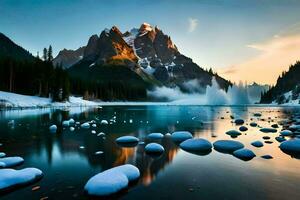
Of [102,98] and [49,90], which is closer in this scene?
[49,90]

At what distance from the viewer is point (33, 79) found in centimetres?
9494

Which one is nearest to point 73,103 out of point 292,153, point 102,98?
point 102,98

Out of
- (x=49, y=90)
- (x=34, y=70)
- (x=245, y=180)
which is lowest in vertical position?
(x=245, y=180)

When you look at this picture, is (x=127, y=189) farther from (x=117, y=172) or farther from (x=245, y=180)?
(x=245, y=180)

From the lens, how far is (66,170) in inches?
616

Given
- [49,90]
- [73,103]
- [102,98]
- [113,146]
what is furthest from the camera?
[102,98]

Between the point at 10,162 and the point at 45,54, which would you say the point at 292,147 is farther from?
the point at 45,54

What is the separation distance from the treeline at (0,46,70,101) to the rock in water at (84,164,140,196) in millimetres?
89230

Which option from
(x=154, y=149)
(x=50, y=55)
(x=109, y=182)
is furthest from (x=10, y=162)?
(x=50, y=55)

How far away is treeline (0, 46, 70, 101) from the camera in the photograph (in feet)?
308

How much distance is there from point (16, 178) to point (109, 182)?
470 cm

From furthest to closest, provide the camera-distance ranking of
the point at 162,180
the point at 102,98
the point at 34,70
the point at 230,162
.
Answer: the point at 102,98 < the point at 34,70 < the point at 230,162 < the point at 162,180

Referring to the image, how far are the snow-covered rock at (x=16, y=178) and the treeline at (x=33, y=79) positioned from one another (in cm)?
8706

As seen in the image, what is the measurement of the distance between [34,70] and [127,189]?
94.8 metres
